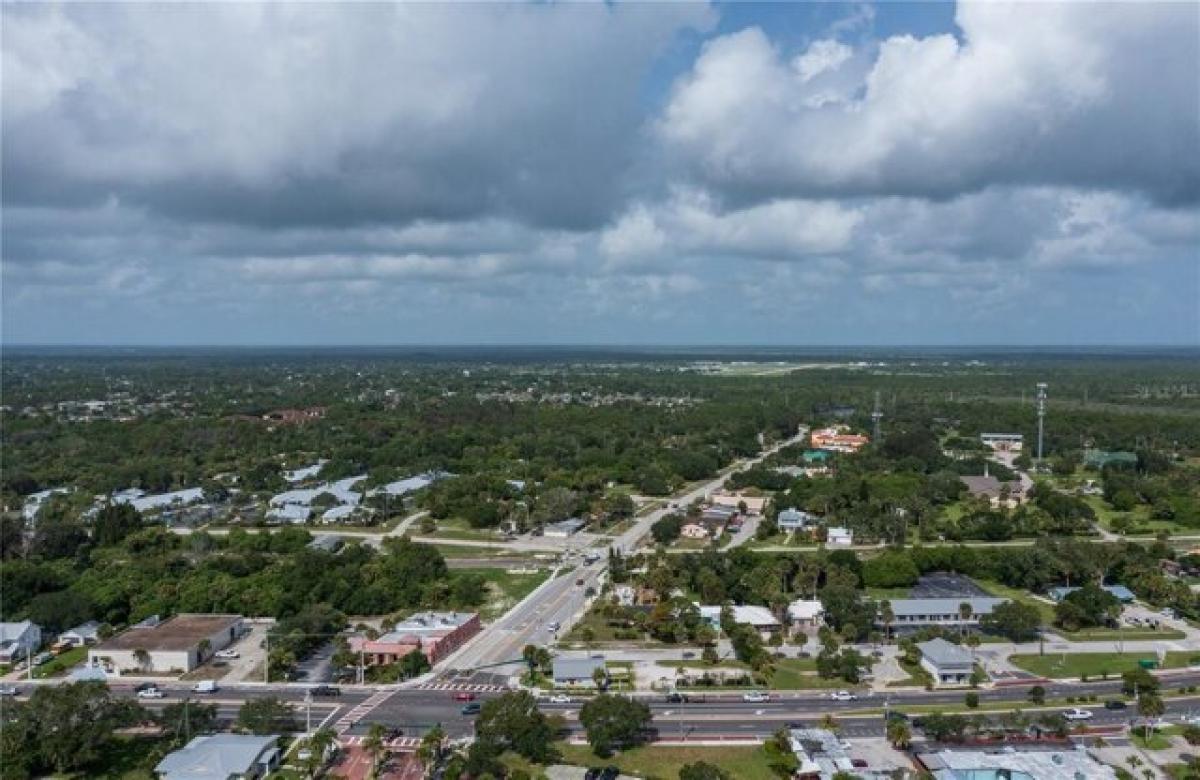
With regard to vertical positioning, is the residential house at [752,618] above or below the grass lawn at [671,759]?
above

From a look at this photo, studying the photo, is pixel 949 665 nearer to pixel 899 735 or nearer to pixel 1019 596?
pixel 899 735

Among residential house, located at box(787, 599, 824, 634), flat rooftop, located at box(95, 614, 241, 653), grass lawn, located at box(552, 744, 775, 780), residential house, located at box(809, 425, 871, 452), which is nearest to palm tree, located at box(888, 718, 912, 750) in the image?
grass lawn, located at box(552, 744, 775, 780)

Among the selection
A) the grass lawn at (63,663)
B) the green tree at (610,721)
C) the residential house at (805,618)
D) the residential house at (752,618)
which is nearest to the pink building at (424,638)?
the green tree at (610,721)

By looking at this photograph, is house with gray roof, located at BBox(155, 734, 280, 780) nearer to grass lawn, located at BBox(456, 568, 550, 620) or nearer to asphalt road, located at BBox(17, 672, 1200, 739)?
asphalt road, located at BBox(17, 672, 1200, 739)

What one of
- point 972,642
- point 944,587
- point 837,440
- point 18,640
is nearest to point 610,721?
point 972,642

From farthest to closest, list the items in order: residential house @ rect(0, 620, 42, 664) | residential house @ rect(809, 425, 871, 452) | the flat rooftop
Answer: residential house @ rect(809, 425, 871, 452) < residential house @ rect(0, 620, 42, 664) < the flat rooftop

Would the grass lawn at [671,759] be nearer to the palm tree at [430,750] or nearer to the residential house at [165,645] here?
the palm tree at [430,750]
